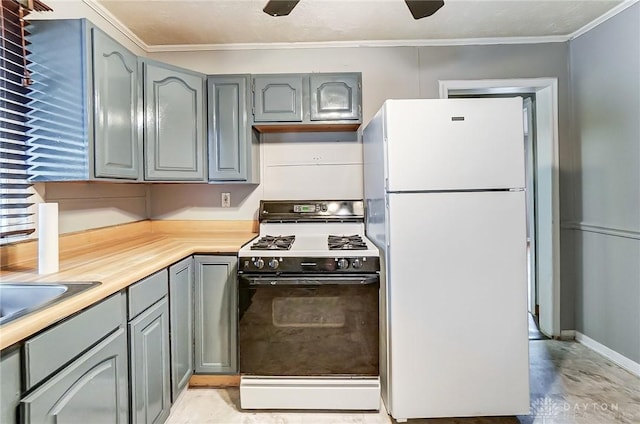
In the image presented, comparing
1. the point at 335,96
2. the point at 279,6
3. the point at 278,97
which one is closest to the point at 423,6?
the point at 279,6

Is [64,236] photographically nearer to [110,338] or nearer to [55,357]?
[110,338]

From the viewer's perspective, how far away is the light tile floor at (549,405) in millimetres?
1873

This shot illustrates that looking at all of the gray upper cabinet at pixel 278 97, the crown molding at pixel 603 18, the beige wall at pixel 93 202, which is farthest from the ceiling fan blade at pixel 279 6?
the crown molding at pixel 603 18

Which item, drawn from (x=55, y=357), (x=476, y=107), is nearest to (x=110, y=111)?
(x=55, y=357)

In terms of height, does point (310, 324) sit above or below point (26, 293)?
below

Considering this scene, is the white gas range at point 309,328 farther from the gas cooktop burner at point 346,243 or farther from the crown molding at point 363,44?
the crown molding at point 363,44

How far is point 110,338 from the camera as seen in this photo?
1.27 m

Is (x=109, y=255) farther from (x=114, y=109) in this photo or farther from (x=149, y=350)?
(x=114, y=109)

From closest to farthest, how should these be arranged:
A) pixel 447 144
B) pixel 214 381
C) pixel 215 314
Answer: pixel 447 144 → pixel 215 314 → pixel 214 381

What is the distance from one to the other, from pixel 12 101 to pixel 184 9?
1.15 m

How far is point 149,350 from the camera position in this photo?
1562 millimetres

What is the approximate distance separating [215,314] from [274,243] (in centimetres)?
55

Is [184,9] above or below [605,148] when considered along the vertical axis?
above

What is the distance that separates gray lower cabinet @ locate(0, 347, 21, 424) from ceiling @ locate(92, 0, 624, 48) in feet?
6.79
